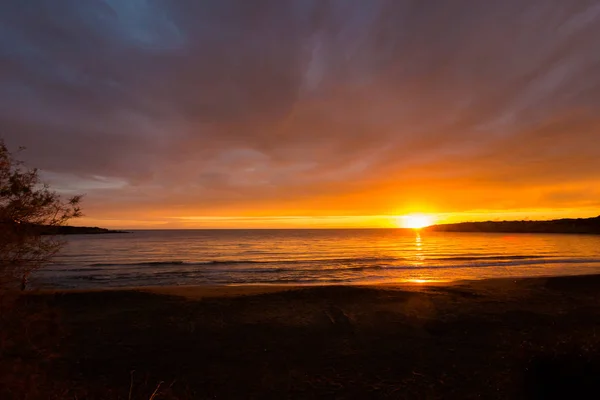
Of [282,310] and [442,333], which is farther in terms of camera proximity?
[282,310]

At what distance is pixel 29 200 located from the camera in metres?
6.33

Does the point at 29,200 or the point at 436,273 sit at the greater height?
the point at 29,200

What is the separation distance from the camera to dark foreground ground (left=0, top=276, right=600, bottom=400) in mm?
7203

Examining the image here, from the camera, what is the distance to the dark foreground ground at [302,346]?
23.6 feet

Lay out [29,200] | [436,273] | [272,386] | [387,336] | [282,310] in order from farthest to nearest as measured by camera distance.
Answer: [436,273], [282,310], [387,336], [272,386], [29,200]

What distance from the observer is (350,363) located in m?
9.48

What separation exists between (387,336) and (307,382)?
4.24m

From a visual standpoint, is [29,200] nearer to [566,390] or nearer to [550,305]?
[566,390]

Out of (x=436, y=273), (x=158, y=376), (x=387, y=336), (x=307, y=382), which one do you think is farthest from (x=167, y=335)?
(x=436, y=273)

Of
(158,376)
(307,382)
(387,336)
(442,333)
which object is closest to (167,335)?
(158,376)

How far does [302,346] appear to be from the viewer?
10.9 m

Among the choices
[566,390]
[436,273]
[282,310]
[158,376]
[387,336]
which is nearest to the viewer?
[566,390]

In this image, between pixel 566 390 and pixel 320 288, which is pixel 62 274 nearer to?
pixel 320 288

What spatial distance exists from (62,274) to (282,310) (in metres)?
25.7
